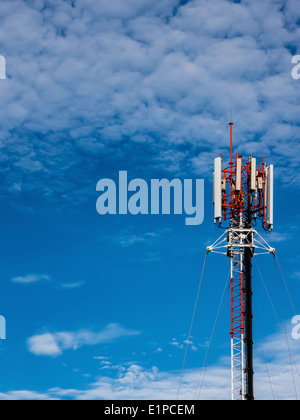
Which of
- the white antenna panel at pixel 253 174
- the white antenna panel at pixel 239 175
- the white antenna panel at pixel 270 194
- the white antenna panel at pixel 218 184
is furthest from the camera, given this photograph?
the white antenna panel at pixel 270 194

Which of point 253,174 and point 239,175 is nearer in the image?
point 253,174

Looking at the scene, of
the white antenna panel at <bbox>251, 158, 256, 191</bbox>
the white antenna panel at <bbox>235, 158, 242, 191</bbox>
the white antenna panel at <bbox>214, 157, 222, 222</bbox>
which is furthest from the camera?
the white antenna panel at <bbox>214, 157, 222, 222</bbox>

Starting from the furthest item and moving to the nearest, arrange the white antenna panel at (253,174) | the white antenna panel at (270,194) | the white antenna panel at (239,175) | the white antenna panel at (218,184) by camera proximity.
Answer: the white antenna panel at (270,194) < the white antenna panel at (218,184) < the white antenna panel at (253,174) < the white antenna panel at (239,175)

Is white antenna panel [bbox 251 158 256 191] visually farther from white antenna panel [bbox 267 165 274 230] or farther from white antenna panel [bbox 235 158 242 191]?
white antenna panel [bbox 267 165 274 230]

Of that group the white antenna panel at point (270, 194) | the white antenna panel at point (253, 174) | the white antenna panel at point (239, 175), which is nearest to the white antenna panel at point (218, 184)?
the white antenna panel at point (239, 175)

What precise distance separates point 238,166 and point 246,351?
23.0 m

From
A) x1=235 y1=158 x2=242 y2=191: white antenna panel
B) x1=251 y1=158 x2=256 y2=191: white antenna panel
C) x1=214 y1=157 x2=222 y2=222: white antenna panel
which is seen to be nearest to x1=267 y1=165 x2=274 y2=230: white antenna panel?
x1=251 y1=158 x2=256 y2=191: white antenna panel

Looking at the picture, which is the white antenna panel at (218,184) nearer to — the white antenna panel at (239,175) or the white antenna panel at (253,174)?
the white antenna panel at (239,175)

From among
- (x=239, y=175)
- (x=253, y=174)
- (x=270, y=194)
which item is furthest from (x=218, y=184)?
(x=270, y=194)

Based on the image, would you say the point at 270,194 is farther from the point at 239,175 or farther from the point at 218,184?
the point at 218,184

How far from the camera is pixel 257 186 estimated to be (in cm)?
7875

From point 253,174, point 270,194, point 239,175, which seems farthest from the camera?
point 270,194

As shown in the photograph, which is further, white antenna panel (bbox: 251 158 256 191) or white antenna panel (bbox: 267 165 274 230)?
white antenna panel (bbox: 267 165 274 230)
